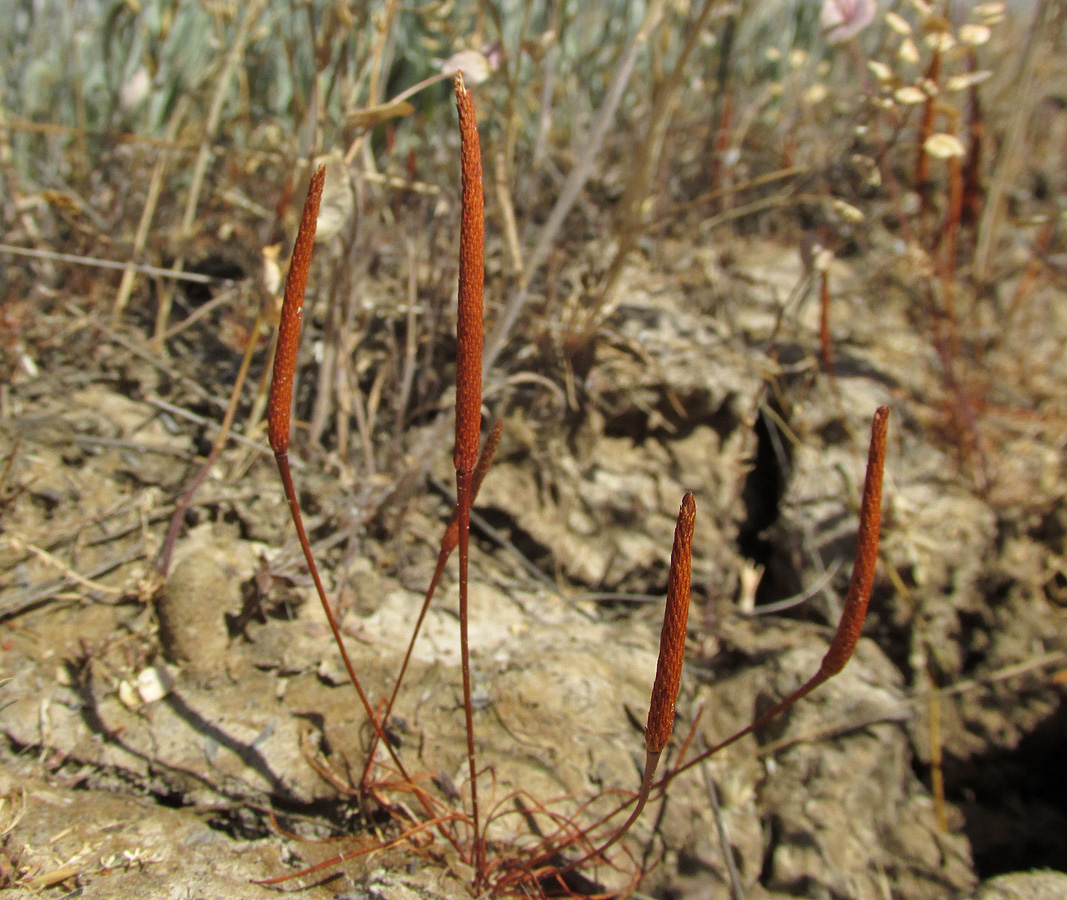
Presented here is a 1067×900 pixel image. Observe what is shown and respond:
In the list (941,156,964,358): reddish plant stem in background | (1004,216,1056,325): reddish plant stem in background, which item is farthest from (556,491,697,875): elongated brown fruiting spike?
(1004,216,1056,325): reddish plant stem in background

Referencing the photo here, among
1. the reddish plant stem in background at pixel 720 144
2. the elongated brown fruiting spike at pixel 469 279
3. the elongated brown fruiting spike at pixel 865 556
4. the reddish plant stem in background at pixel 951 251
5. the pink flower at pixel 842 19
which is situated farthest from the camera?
the reddish plant stem in background at pixel 720 144

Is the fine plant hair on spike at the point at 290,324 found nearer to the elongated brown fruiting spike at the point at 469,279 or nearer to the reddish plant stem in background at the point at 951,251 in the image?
the elongated brown fruiting spike at the point at 469,279

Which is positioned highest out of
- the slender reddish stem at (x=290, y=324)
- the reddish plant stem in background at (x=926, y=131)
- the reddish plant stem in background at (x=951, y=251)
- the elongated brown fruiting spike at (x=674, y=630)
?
the reddish plant stem in background at (x=926, y=131)

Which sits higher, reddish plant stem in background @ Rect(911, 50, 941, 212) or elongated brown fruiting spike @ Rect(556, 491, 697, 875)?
reddish plant stem in background @ Rect(911, 50, 941, 212)

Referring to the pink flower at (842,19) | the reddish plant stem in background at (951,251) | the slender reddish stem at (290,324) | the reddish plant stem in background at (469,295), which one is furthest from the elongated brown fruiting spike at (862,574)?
the reddish plant stem in background at (951,251)

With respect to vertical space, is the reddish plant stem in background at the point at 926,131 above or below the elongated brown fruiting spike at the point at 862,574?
above

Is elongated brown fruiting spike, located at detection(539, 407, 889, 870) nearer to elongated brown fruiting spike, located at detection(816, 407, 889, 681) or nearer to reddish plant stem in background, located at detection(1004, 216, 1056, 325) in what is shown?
elongated brown fruiting spike, located at detection(816, 407, 889, 681)

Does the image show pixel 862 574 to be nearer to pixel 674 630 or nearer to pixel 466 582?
pixel 674 630

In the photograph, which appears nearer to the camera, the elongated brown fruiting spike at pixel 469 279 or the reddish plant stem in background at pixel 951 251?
the elongated brown fruiting spike at pixel 469 279
